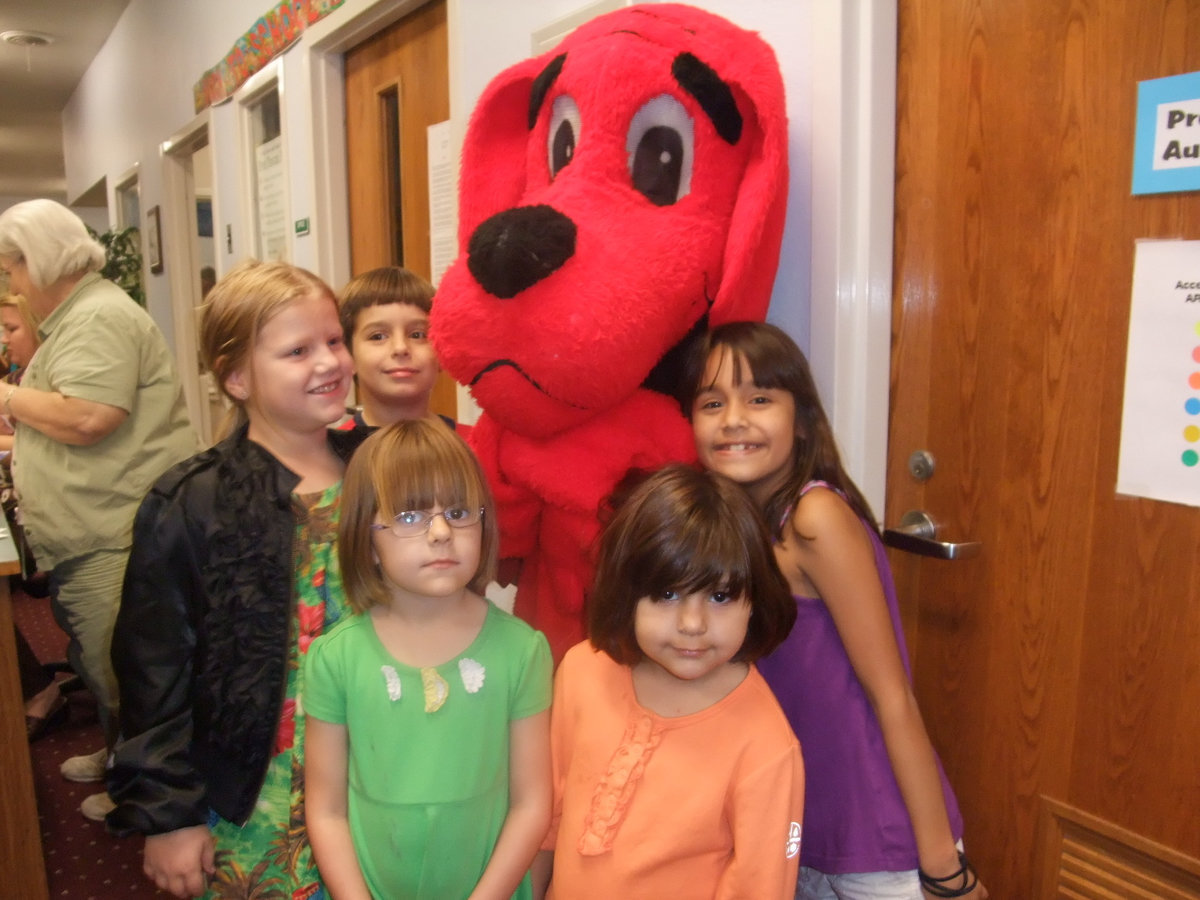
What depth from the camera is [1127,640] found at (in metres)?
1.03

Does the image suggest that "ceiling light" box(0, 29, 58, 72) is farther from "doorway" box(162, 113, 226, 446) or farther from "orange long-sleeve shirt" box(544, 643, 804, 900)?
"orange long-sleeve shirt" box(544, 643, 804, 900)

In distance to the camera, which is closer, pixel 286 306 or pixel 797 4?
pixel 286 306

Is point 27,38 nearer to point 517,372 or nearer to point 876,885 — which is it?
point 517,372

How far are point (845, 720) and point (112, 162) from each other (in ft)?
19.3

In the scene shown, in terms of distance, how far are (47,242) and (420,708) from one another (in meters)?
1.69

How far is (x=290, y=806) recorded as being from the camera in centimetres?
99

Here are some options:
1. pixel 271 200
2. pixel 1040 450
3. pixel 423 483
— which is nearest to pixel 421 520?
pixel 423 483

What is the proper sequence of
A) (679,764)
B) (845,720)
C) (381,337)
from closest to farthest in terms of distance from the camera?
1. (679,764)
2. (845,720)
3. (381,337)

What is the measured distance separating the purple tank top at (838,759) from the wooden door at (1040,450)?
27cm

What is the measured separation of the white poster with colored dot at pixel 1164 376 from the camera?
3.09ft

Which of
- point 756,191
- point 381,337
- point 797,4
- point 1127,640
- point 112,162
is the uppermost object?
point 112,162

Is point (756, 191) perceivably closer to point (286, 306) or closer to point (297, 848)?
point (286, 306)

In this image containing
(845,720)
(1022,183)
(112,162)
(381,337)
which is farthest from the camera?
(112,162)

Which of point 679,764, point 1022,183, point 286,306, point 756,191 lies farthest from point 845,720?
point 286,306
